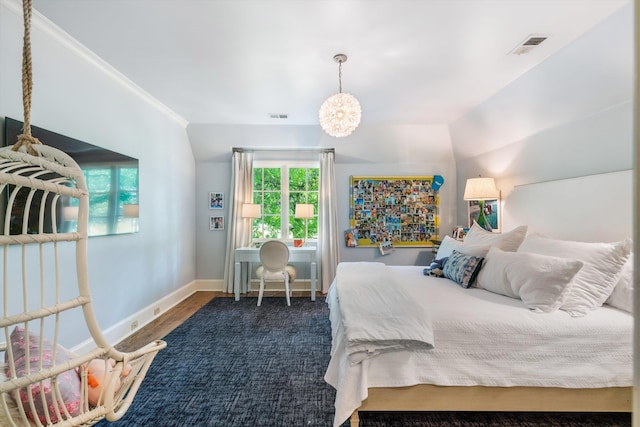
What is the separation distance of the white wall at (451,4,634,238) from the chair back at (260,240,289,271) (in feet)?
9.30

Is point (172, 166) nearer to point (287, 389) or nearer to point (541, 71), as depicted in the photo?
point (287, 389)

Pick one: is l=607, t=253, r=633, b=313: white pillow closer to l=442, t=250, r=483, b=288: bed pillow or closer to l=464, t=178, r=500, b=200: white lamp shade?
l=442, t=250, r=483, b=288: bed pillow

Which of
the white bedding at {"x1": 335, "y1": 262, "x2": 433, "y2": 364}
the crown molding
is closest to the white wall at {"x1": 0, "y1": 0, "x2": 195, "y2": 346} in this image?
the crown molding

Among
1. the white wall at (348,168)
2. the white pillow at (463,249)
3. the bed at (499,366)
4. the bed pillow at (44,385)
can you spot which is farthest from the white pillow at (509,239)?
the bed pillow at (44,385)

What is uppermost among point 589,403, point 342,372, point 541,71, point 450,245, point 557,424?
point 541,71

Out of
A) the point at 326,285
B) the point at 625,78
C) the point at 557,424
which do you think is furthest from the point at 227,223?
the point at 625,78

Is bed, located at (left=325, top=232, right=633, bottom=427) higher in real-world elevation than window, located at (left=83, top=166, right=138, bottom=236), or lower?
lower

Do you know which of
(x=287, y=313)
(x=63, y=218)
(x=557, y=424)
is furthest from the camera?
(x=287, y=313)

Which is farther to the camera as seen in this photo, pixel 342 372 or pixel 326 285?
pixel 326 285

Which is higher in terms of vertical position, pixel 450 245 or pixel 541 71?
pixel 541 71

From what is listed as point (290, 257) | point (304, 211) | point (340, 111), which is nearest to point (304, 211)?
point (304, 211)

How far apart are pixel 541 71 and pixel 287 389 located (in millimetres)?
3304

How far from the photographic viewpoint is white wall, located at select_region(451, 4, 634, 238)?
1965 millimetres

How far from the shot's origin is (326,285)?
14.5 feet
